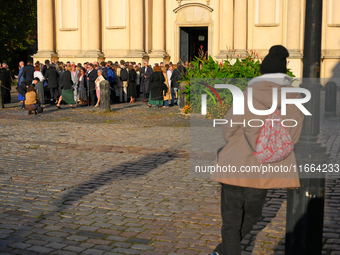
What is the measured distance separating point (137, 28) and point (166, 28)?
219 cm

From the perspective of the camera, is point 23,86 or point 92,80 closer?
point 23,86

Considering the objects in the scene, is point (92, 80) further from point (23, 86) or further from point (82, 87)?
point (23, 86)

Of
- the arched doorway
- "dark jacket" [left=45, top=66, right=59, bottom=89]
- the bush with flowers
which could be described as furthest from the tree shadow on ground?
the arched doorway

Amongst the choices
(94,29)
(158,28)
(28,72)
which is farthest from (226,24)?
(28,72)

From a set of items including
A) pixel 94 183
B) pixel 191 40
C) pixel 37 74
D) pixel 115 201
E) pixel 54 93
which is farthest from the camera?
pixel 191 40

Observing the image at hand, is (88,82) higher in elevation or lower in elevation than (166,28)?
lower

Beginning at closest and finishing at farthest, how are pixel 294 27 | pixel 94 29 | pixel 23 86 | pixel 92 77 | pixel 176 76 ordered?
pixel 23 86 → pixel 92 77 → pixel 176 76 → pixel 294 27 → pixel 94 29

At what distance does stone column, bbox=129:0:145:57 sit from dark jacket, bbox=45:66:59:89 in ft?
25.1

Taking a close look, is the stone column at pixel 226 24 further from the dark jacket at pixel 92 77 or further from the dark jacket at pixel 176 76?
the dark jacket at pixel 92 77

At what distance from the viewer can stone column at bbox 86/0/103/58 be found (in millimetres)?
26766

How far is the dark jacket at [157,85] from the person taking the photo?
18.1m

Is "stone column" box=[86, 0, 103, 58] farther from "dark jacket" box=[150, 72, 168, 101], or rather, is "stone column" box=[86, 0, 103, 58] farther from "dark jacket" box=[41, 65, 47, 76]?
"dark jacket" box=[150, 72, 168, 101]

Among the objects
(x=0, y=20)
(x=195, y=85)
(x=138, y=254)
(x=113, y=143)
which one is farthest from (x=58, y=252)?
(x=0, y=20)

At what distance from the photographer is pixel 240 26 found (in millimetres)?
25297
